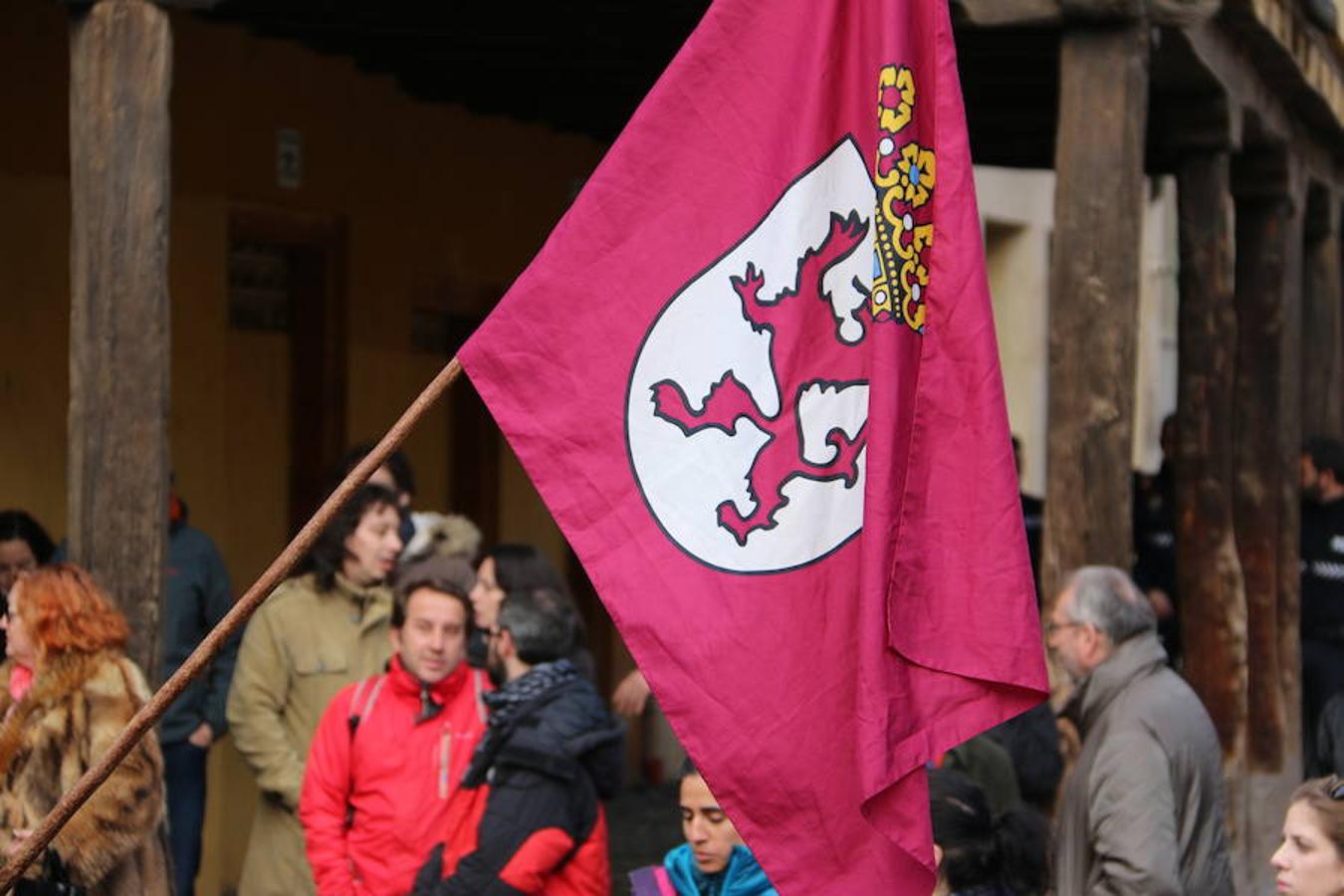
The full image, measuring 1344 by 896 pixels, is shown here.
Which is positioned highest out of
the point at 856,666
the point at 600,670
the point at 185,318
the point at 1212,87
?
the point at 1212,87

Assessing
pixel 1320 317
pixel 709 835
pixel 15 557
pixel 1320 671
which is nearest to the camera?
pixel 709 835

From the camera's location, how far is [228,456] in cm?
1062

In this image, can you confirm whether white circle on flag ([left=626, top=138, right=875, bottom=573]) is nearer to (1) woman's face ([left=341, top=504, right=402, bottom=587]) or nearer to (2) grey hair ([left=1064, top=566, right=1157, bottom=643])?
(2) grey hair ([left=1064, top=566, right=1157, bottom=643])

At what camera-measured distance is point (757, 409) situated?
457 centimetres

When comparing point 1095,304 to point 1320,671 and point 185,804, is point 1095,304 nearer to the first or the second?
point 185,804

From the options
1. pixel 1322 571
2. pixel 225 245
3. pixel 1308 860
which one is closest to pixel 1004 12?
pixel 225 245

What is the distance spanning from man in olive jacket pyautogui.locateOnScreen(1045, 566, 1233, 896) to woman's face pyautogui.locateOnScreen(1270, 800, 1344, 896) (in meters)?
1.18

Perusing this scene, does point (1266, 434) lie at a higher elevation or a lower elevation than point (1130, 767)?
higher

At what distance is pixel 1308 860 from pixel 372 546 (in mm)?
3483

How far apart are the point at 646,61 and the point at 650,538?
6.74 m

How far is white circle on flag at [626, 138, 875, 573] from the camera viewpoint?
4500 millimetres

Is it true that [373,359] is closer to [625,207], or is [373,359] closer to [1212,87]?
[1212,87]

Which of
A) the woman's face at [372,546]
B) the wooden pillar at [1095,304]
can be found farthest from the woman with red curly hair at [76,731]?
the wooden pillar at [1095,304]

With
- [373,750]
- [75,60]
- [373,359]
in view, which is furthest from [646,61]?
[373,750]
